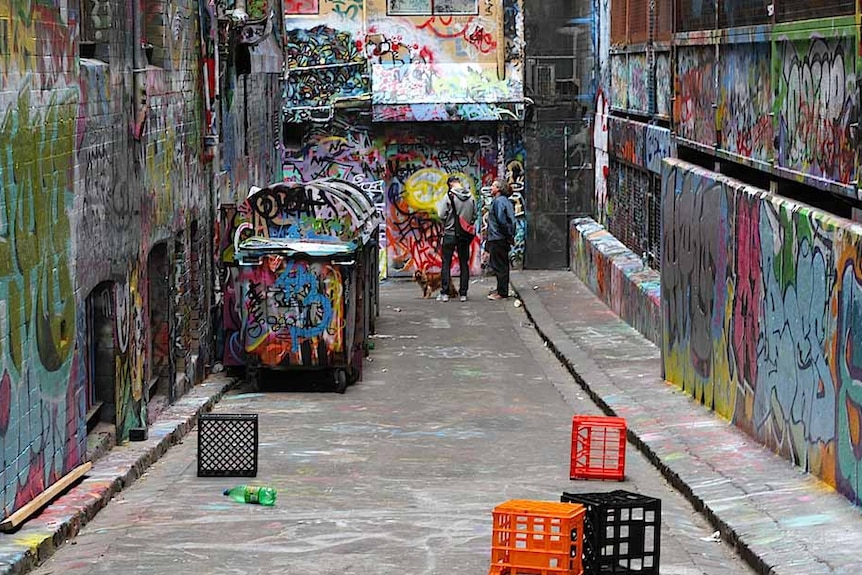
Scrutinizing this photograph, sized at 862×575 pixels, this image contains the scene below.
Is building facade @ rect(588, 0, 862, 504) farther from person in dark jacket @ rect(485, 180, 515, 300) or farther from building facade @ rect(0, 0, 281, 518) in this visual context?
person in dark jacket @ rect(485, 180, 515, 300)

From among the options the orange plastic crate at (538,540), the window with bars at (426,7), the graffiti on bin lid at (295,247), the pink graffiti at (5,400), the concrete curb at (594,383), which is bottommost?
the concrete curb at (594,383)

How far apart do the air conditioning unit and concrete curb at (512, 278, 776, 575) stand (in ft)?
11.4

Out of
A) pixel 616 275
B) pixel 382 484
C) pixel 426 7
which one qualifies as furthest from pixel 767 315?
pixel 426 7

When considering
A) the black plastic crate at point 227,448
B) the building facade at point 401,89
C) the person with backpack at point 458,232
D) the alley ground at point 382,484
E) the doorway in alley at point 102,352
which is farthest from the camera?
the building facade at point 401,89

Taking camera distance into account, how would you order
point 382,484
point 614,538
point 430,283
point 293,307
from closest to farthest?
1. point 614,538
2. point 382,484
3. point 293,307
4. point 430,283

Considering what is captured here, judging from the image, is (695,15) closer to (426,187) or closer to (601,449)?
(601,449)

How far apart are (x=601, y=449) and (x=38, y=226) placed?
4673mm

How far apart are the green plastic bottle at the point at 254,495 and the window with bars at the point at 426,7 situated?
18619 millimetres

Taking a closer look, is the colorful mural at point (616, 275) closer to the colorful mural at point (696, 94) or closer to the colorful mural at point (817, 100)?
the colorful mural at point (696, 94)

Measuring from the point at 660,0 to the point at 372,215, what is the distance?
5.09 m

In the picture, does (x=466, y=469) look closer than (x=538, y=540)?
No

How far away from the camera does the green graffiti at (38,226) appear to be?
34.3 feet

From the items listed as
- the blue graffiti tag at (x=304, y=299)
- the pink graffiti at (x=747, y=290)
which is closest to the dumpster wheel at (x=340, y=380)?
the blue graffiti tag at (x=304, y=299)

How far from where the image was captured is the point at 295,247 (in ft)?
59.7
